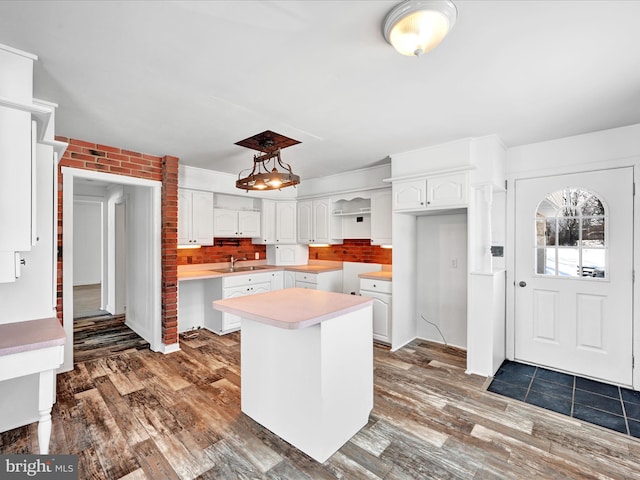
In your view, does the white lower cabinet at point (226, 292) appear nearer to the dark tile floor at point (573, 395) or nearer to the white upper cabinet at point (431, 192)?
the white upper cabinet at point (431, 192)

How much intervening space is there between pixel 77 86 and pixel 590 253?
4599mm

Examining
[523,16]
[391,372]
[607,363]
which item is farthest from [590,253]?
[523,16]

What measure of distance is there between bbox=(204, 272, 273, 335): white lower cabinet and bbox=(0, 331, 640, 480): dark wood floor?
1322mm

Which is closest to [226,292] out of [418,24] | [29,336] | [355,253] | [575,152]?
[355,253]

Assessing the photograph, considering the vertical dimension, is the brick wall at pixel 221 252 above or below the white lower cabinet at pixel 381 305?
above

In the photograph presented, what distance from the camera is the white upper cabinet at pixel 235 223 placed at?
15.4 feet

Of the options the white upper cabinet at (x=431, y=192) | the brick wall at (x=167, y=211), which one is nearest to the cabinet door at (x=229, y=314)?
the brick wall at (x=167, y=211)

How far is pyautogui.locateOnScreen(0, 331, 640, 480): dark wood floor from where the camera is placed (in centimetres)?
186

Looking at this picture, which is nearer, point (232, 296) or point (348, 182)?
point (232, 296)

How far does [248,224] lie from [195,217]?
3.06 ft

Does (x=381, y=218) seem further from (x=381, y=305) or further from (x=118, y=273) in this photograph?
(x=118, y=273)

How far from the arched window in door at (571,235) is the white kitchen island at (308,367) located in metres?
2.27

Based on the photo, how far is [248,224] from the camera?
199 inches

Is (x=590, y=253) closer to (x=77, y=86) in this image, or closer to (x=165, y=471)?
(x=165, y=471)
